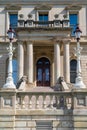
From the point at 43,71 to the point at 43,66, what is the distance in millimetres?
542

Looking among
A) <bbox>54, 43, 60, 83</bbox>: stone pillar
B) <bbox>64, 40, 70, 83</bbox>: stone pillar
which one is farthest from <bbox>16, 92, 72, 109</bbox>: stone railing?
<bbox>64, 40, 70, 83</bbox>: stone pillar

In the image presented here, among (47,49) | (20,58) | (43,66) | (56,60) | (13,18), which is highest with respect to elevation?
(13,18)

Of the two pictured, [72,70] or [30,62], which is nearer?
[30,62]

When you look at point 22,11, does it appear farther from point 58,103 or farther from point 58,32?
point 58,103

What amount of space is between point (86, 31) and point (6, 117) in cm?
2613

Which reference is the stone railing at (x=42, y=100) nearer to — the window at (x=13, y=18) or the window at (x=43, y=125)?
the window at (x=43, y=125)

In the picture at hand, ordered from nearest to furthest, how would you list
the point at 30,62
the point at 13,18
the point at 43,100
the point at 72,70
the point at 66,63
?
the point at 43,100 < the point at 30,62 < the point at 66,63 < the point at 72,70 < the point at 13,18

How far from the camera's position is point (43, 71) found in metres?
38.5

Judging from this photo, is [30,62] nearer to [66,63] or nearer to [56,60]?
[56,60]

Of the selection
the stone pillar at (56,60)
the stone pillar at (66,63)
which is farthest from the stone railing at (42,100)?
the stone pillar at (66,63)

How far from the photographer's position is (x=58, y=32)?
34.4 m

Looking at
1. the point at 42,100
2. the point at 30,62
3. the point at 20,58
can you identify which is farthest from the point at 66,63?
the point at 42,100

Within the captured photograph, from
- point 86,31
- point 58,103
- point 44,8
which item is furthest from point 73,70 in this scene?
point 58,103

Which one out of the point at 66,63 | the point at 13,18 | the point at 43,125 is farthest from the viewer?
the point at 13,18
